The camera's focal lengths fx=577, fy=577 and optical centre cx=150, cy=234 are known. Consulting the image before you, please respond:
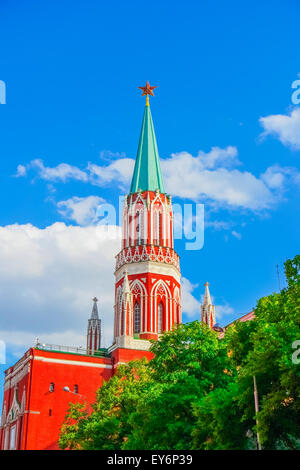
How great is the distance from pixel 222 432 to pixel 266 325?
15.5ft

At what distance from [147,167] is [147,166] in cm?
10

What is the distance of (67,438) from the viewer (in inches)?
1380

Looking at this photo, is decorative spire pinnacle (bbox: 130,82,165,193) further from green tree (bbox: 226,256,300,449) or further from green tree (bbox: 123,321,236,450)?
green tree (bbox: 226,256,300,449)

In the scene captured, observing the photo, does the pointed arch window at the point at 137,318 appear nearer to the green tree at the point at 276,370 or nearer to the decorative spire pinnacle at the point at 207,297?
the decorative spire pinnacle at the point at 207,297

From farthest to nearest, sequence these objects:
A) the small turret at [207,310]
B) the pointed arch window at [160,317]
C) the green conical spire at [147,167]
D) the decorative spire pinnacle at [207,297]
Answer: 1. the green conical spire at [147,167]
2. the decorative spire pinnacle at [207,297]
3. the small turret at [207,310]
4. the pointed arch window at [160,317]

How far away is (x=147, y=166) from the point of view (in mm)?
57062

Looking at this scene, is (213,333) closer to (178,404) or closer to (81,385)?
(178,404)

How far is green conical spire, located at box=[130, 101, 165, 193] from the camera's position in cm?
5634

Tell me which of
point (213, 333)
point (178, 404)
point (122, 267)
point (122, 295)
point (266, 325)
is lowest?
point (178, 404)

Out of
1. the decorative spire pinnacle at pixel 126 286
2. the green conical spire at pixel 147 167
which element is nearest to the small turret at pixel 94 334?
the decorative spire pinnacle at pixel 126 286

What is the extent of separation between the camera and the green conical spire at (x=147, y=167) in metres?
56.3

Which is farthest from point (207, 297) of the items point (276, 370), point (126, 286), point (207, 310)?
point (276, 370)

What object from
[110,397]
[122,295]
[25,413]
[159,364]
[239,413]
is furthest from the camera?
[122,295]

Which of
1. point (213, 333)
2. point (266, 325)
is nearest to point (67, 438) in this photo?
point (213, 333)
